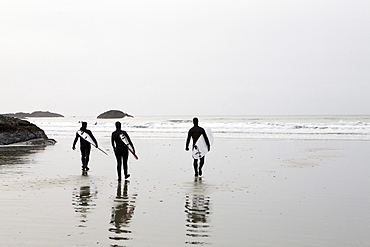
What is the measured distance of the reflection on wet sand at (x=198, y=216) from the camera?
626 cm

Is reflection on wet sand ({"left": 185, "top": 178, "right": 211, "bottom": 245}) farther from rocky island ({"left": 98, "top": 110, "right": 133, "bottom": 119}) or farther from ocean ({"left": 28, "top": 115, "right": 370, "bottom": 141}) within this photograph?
rocky island ({"left": 98, "top": 110, "right": 133, "bottom": 119})

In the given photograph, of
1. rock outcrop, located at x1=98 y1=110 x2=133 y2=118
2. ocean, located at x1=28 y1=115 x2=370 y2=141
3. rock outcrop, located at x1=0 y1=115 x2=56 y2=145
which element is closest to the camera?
rock outcrop, located at x1=0 y1=115 x2=56 y2=145

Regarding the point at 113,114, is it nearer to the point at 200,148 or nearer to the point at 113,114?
the point at 113,114

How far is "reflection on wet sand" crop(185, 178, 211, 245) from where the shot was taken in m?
6.26

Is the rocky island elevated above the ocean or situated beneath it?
elevated above

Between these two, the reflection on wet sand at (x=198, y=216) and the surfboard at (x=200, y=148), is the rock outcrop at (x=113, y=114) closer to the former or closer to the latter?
the surfboard at (x=200, y=148)

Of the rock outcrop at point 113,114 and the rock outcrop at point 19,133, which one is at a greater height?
the rock outcrop at point 113,114

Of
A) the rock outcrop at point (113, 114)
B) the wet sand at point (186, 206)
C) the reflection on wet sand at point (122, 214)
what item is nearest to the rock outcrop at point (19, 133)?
the wet sand at point (186, 206)

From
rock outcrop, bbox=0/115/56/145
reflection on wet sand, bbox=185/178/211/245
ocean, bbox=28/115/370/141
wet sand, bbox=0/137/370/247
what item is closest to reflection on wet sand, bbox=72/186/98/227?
wet sand, bbox=0/137/370/247

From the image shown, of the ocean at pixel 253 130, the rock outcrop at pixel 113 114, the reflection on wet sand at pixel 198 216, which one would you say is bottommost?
the reflection on wet sand at pixel 198 216

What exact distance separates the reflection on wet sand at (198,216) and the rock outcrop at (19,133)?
17.5m

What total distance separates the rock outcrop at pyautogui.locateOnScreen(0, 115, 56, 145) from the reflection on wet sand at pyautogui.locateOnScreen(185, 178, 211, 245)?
57.5 feet

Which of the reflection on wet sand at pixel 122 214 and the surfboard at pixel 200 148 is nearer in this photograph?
the reflection on wet sand at pixel 122 214

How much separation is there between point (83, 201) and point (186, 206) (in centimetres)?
203
